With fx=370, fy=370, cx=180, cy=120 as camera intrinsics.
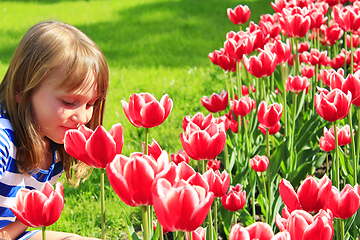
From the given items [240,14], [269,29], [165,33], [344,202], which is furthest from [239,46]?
[165,33]

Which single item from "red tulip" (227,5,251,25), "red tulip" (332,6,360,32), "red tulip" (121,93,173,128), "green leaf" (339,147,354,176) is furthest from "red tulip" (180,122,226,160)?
"red tulip" (227,5,251,25)

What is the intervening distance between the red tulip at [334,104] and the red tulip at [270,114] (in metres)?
0.27

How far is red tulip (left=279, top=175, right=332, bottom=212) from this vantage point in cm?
97

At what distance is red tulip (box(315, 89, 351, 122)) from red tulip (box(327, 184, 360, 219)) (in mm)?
357

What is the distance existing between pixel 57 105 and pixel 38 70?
162mm

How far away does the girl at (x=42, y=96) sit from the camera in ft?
A: 4.86

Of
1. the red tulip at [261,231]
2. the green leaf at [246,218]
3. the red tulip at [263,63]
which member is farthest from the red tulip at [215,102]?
the red tulip at [261,231]

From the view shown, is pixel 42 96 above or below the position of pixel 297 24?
below

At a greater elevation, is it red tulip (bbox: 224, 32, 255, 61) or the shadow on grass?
the shadow on grass

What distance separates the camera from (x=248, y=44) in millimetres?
2164

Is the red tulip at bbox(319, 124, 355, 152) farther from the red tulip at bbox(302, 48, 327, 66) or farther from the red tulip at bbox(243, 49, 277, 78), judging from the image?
the red tulip at bbox(302, 48, 327, 66)

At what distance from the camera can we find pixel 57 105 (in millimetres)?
1471

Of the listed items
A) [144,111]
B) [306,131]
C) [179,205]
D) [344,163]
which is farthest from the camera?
[306,131]

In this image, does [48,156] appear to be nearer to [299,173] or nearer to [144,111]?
[144,111]
